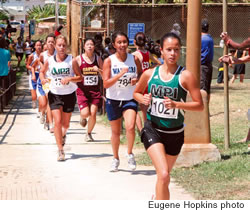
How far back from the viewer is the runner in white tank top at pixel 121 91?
8.26 m

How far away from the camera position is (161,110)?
5906 mm

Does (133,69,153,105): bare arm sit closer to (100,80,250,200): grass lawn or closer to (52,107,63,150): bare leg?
(100,80,250,200): grass lawn

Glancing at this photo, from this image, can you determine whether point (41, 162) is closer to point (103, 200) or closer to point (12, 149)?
point (12, 149)

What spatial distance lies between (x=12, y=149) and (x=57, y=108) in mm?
1475

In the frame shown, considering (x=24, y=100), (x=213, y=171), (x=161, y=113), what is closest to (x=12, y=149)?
(x=213, y=171)

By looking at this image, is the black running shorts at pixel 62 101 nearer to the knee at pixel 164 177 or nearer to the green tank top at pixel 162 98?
the green tank top at pixel 162 98

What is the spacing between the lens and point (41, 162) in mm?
9188

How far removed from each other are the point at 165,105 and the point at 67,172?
126 inches

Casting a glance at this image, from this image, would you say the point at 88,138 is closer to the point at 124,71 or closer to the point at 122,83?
the point at 122,83

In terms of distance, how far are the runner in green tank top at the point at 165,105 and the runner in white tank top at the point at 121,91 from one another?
2.20 m

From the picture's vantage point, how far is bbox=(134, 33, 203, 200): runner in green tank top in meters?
5.79

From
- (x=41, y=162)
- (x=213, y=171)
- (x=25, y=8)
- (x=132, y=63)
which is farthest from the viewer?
(x=25, y=8)

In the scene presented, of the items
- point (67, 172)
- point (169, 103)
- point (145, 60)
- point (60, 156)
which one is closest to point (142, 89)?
point (169, 103)

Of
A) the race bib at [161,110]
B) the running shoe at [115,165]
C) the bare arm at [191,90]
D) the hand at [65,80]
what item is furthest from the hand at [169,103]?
the hand at [65,80]
